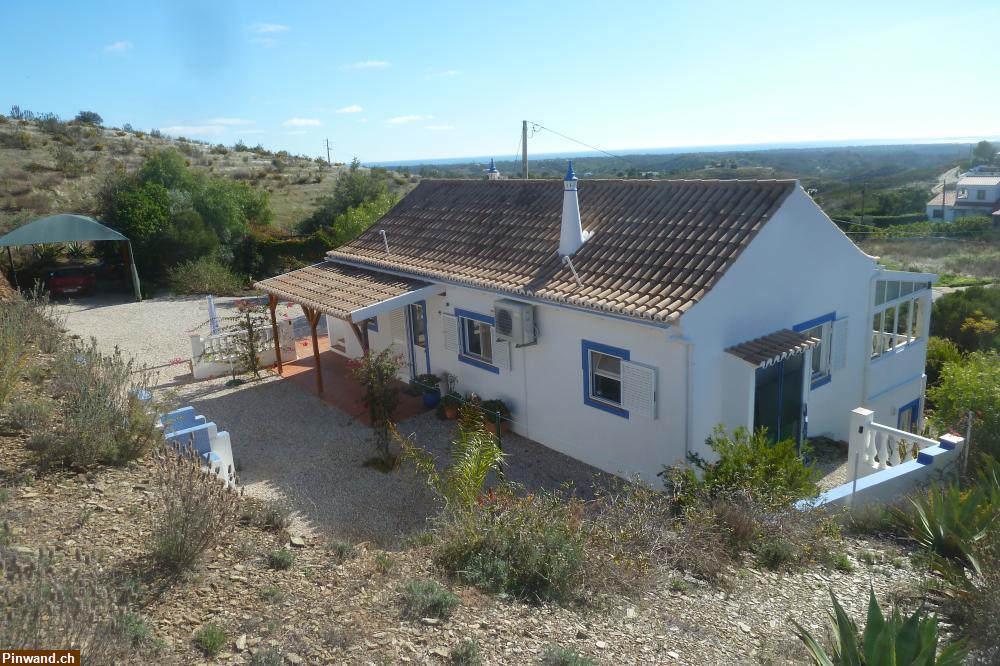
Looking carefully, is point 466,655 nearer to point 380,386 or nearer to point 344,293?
point 380,386

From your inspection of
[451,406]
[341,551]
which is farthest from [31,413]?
[451,406]

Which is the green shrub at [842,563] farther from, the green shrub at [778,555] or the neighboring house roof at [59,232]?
the neighboring house roof at [59,232]

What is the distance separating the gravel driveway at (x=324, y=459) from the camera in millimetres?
9727

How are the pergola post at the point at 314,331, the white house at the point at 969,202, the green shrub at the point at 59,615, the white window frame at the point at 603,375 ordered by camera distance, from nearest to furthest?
1. the green shrub at the point at 59,615
2. the white window frame at the point at 603,375
3. the pergola post at the point at 314,331
4. the white house at the point at 969,202

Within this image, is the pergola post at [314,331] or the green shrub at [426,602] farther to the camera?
the pergola post at [314,331]

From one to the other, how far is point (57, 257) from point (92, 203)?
32.2 feet

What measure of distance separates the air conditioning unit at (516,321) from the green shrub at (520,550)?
4.93m

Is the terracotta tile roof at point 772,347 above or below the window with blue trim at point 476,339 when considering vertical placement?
above

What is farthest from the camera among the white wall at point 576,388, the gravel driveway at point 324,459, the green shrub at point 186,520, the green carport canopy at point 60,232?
the green carport canopy at point 60,232

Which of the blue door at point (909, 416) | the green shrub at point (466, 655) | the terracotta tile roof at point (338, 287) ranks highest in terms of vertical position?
the terracotta tile roof at point (338, 287)

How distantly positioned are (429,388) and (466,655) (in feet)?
31.0

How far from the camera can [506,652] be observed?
4.85m

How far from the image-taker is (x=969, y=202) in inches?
2968

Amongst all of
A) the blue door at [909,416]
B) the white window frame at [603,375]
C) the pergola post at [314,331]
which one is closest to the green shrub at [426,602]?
the white window frame at [603,375]
